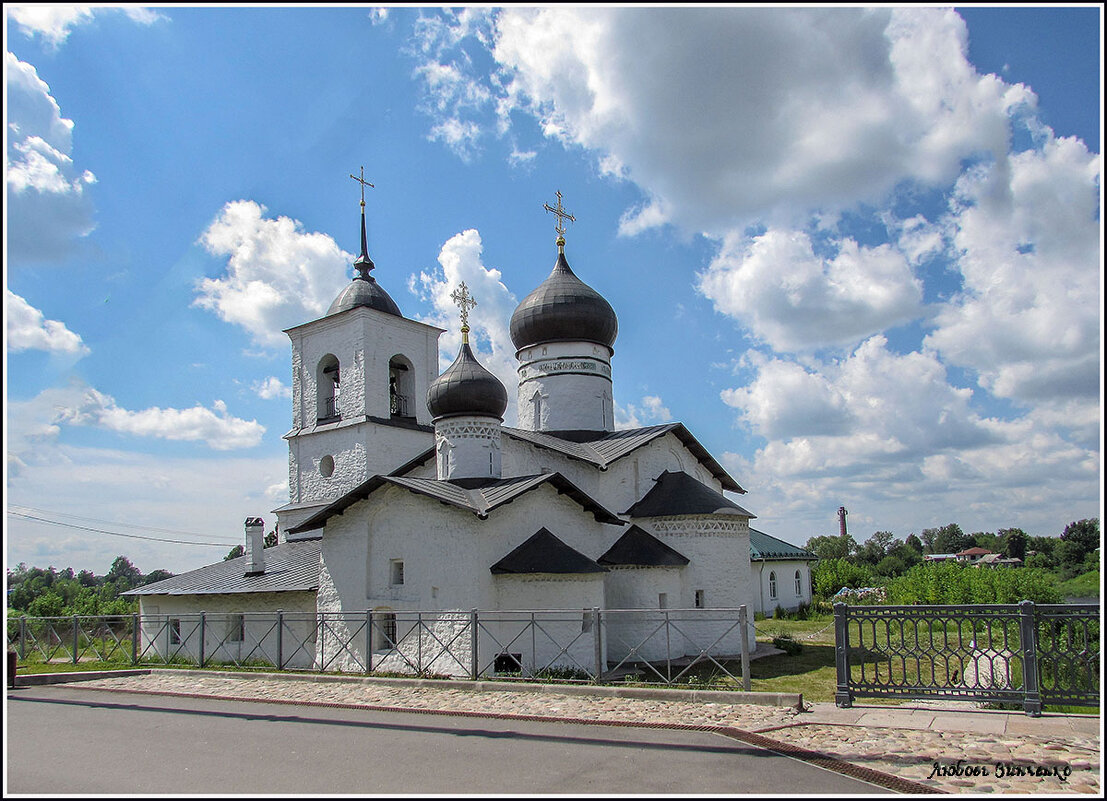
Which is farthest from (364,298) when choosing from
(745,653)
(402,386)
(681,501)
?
(745,653)

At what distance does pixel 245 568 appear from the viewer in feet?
70.4

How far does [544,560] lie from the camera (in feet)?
51.1

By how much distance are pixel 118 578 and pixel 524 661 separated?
307ft

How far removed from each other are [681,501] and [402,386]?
37.1 feet

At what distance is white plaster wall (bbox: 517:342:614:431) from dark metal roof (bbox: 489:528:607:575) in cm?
664

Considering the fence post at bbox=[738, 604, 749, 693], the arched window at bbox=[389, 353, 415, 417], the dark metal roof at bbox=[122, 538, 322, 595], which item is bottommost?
the fence post at bbox=[738, 604, 749, 693]

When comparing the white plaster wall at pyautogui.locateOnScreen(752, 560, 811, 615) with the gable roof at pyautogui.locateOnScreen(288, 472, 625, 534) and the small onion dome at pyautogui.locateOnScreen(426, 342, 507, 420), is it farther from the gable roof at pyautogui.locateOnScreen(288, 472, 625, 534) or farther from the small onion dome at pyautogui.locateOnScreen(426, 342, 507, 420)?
the small onion dome at pyautogui.locateOnScreen(426, 342, 507, 420)

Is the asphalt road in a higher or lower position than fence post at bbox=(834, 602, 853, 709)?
lower

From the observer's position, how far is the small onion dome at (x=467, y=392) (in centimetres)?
1864

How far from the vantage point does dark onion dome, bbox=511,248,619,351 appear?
22.7 meters

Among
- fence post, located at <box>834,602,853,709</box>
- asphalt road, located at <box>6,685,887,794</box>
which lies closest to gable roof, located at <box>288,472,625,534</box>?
asphalt road, located at <box>6,685,887,794</box>

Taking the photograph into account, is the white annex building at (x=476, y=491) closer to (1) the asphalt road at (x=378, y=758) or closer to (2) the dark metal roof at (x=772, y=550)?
(1) the asphalt road at (x=378, y=758)

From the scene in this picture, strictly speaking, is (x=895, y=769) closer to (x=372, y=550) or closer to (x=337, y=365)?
(x=372, y=550)

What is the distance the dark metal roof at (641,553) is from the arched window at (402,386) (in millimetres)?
10152
